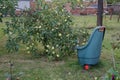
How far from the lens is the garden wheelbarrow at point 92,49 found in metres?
6.61

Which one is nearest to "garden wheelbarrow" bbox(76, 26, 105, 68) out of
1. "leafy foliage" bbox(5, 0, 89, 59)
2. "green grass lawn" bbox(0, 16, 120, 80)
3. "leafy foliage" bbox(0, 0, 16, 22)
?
"green grass lawn" bbox(0, 16, 120, 80)

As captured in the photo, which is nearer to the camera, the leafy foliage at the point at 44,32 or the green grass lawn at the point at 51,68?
the green grass lawn at the point at 51,68

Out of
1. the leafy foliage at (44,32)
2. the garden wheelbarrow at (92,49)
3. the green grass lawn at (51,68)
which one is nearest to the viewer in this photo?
the green grass lawn at (51,68)

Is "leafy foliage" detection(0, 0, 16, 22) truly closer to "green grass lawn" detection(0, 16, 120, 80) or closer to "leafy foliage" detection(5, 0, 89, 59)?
"leafy foliage" detection(5, 0, 89, 59)

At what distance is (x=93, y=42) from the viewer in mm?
6625

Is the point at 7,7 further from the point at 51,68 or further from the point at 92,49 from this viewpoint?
the point at 92,49

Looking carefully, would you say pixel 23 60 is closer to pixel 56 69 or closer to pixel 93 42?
pixel 56 69

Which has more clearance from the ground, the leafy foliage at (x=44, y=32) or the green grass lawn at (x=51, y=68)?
the leafy foliage at (x=44, y=32)

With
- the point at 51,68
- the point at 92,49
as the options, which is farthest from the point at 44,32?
the point at 92,49

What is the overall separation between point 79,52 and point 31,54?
65.6 inches

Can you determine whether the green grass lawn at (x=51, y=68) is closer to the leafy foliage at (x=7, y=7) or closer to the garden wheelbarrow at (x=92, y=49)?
the garden wheelbarrow at (x=92, y=49)

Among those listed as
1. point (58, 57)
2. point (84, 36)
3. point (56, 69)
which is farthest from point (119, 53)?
point (56, 69)

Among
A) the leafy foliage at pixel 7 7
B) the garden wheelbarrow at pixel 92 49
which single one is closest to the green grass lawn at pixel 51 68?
the garden wheelbarrow at pixel 92 49

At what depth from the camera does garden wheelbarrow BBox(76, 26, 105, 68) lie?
21.7ft
